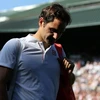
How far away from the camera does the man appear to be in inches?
90.1

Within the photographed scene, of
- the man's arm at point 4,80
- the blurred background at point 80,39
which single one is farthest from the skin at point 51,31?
the blurred background at point 80,39

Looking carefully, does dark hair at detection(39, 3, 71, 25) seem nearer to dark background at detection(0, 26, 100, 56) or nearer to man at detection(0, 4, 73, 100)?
man at detection(0, 4, 73, 100)

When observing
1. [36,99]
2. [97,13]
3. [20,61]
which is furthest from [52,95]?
[97,13]

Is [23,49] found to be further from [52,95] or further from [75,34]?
[75,34]

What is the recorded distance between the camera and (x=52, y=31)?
2.35 m

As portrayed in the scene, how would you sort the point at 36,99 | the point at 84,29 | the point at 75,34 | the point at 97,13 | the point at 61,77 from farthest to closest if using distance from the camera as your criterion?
1. the point at 75,34
2. the point at 84,29
3. the point at 97,13
4. the point at 61,77
5. the point at 36,99

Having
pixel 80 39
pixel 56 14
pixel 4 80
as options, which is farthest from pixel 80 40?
pixel 4 80

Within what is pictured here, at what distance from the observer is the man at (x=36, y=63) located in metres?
2.29

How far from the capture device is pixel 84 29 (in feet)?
22.7

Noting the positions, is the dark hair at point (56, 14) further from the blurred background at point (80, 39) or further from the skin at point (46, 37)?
the blurred background at point (80, 39)

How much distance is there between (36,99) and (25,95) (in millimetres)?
62

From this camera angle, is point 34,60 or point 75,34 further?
point 75,34

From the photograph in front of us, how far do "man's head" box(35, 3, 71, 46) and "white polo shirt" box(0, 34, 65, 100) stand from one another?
0.26ft

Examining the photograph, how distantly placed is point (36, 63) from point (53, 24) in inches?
9.1
